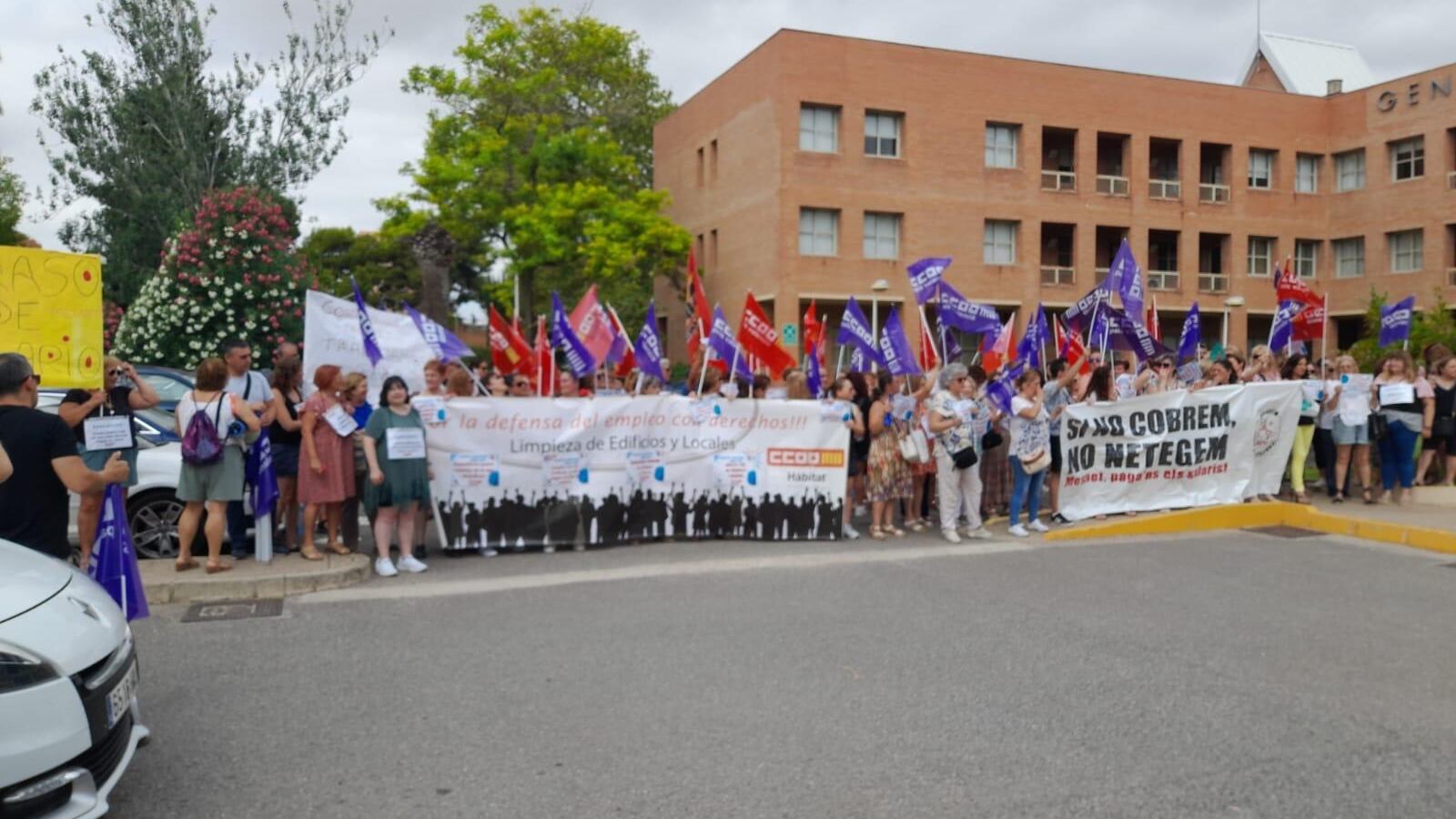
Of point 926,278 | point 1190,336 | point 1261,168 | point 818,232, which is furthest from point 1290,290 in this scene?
point 1261,168

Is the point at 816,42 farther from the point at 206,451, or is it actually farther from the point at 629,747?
the point at 629,747

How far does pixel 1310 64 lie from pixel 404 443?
59.8m

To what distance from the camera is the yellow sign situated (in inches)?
253

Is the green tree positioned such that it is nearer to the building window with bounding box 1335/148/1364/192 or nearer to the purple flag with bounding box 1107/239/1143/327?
the purple flag with bounding box 1107/239/1143/327

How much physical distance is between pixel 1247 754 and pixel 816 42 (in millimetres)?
31585

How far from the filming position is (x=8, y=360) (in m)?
5.39

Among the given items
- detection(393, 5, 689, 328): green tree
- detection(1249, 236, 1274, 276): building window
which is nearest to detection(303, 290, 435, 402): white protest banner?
detection(393, 5, 689, 328): green tree

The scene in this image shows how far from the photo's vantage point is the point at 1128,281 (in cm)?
1383

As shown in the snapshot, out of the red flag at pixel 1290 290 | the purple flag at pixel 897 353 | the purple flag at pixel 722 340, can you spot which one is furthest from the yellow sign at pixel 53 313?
the red flag at pixel 1290 290

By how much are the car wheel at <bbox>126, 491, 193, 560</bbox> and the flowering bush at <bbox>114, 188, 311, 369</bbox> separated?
8840mm

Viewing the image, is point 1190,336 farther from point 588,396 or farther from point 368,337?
point 368,337

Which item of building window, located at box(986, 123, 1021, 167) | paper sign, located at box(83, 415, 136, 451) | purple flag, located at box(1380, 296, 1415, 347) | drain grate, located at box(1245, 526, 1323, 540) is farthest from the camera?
building window, located at box(986, 123, 1021, 167)

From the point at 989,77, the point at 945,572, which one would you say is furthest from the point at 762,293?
the point at 945,572

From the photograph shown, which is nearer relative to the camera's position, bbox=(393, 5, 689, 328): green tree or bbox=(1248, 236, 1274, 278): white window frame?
bbox=(393, 5, 689, 328): green tree
